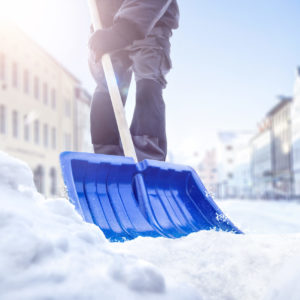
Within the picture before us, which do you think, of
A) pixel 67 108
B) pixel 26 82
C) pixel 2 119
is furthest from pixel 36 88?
pixel 67 108

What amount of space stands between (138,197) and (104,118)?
639 millimetres

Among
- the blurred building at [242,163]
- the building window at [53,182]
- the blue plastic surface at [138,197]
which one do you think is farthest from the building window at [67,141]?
the blue plastic surface at [138,197]

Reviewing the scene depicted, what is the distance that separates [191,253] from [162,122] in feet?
4.09

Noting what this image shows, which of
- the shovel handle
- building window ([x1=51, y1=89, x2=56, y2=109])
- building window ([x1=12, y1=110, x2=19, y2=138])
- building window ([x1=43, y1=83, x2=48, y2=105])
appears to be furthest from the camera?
building window ([x1=51, y1=89, x2=56, y2=109])

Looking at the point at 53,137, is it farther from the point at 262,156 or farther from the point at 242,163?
the point at 242,163

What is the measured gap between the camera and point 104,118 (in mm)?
2525

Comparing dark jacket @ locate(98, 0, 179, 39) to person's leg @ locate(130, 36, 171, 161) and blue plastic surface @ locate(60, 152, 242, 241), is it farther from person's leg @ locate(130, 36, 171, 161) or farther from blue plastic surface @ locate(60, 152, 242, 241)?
blue plastic surface @ locate(60, 152, 242, 241)

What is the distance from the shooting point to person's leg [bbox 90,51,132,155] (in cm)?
253

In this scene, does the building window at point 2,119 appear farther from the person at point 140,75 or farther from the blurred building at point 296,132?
the blurred building at point 296,132

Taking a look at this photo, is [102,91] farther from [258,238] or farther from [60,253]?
[60,253]

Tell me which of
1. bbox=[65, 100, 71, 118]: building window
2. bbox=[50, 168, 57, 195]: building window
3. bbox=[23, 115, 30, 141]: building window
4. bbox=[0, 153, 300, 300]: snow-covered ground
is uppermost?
bbox=[65, 100, 71, 118]: building window

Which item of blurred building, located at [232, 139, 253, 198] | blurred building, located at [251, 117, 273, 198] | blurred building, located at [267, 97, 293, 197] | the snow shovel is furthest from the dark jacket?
blurred building, located at [232, 139, 253, 198]

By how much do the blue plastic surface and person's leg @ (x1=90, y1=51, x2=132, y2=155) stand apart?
1.57ft

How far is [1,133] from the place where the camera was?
17031mm
